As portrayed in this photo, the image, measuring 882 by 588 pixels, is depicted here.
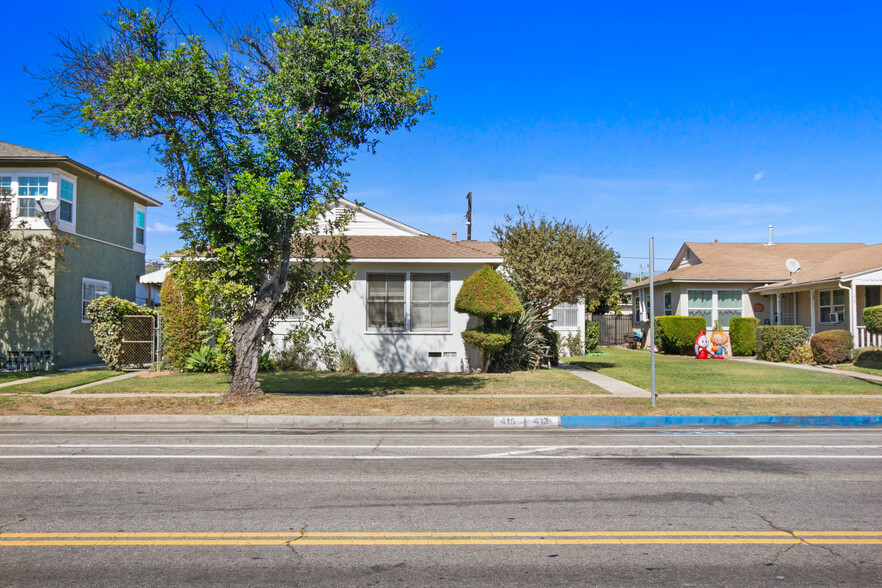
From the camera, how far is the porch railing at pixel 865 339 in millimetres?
20745

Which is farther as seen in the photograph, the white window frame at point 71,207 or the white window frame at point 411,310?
the white window frame at point 71,207

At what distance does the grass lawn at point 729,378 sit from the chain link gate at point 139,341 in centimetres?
1309

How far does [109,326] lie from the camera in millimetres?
17891

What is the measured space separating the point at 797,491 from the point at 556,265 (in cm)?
1179

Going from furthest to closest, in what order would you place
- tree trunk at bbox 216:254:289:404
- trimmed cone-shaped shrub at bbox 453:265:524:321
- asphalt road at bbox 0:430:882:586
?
trimmed cone-shaped shrub at bbox 453:265:524:321 → tree trunk at bbox 216:254:289:404 → asphalt road at bbox 0:430:882:586

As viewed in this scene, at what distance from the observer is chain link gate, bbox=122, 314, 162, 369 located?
18359mm

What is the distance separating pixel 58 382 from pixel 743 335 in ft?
77.0

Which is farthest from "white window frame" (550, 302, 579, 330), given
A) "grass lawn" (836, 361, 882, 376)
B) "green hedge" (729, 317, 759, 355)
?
"grass lawn" (836, 361, 882, 376)

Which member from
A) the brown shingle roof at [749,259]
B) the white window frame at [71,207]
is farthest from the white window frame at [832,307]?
the white window frame at [71,207]

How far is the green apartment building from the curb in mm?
8323

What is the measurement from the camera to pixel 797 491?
6.46 metres

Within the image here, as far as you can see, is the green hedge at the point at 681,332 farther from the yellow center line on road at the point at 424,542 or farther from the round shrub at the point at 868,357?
the yellow center line on road at the point at 424,542

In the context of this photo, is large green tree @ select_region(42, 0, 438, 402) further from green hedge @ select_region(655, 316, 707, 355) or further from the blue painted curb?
green hedge @ select_region(655, 316, 707, 355)

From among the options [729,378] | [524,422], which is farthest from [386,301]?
[729,378]
